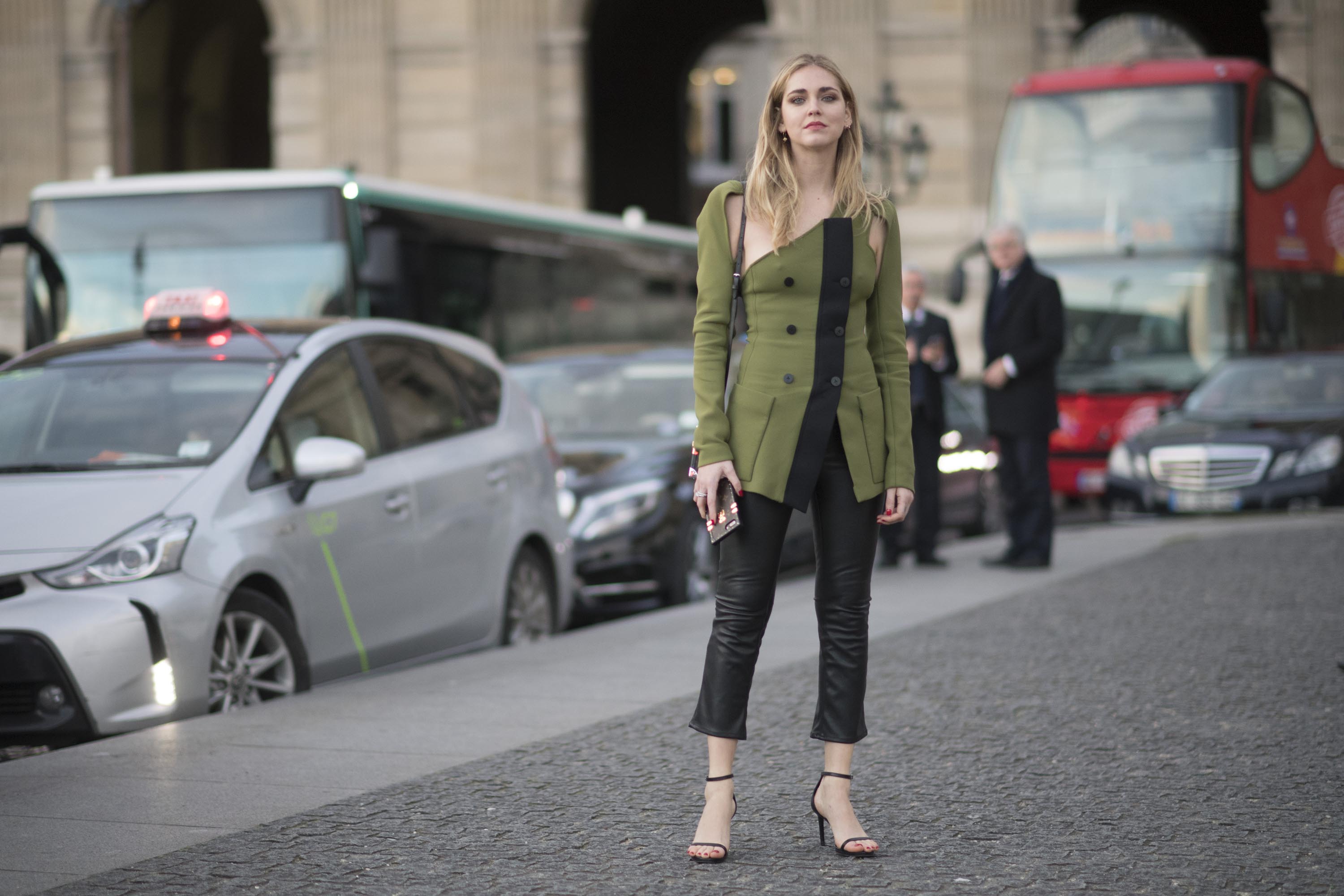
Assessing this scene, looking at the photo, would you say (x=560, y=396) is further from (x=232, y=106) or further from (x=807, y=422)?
(x=232, y=106)

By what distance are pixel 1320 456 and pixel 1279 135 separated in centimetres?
499

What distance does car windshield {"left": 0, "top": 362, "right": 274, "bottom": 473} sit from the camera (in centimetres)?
624

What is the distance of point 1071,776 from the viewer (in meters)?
4.82

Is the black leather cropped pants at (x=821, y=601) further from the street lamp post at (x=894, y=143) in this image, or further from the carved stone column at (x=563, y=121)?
the carved stone column at (x=563, y=121)

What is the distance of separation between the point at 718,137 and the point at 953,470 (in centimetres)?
4628

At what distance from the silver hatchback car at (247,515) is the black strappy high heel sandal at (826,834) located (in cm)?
247

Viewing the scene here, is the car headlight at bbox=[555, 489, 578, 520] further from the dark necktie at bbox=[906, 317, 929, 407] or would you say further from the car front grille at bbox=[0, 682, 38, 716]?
the car front grille at bbox=[0, 682, 38, 716]

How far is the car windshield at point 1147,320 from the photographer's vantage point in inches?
675

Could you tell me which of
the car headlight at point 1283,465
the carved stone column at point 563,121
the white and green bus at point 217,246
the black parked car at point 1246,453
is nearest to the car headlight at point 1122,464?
the black parked car at point 1246,453

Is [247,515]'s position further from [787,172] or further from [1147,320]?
[1147,320]

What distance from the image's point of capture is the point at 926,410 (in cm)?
1048

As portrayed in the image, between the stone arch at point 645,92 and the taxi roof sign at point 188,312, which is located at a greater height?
the stone arch at point 645,92

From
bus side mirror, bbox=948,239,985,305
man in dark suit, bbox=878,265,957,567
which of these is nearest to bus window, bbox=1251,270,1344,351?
bus side mirror, bbox=948,239,985,305

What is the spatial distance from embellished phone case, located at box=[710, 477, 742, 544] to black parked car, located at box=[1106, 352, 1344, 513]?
1110 centimetres
